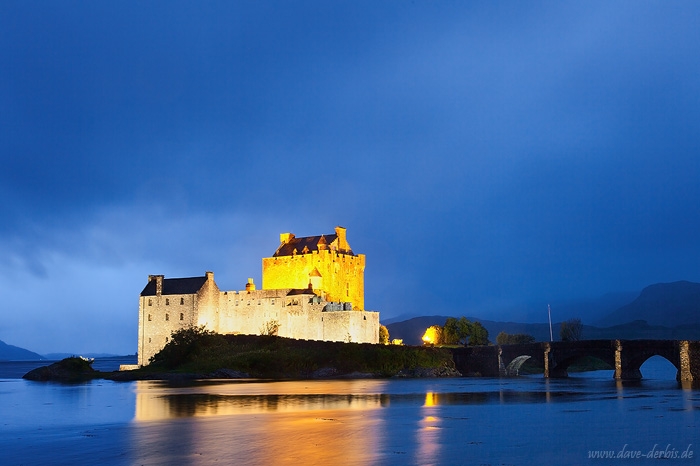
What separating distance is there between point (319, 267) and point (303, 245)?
5.16m

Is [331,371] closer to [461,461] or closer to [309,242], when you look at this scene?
[309,242]

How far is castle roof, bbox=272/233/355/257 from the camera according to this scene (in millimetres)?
93688

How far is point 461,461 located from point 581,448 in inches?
195

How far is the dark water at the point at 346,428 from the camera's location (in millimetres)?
22266

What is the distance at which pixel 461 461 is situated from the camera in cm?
2109

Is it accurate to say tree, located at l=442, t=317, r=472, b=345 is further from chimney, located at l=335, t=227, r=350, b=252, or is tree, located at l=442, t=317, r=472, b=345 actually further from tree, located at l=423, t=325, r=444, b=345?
chimney, located at l=335, t=227, r=350, b=252

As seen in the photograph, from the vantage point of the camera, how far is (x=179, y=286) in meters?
80.8

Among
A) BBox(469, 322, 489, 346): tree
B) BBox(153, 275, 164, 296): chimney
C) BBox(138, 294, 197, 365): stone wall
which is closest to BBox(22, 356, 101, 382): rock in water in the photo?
BBox(138, 294, 197, 365): stone wall

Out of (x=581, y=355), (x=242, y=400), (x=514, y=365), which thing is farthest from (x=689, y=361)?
(x=242, y=400)

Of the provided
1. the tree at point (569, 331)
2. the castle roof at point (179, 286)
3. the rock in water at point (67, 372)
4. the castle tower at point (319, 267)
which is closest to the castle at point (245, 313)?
the castle roof at point (179, 286)

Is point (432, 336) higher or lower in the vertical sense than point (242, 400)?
higher

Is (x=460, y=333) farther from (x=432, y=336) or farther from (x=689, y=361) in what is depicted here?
(x=689, y=361)

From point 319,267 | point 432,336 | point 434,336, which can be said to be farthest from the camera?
point 432,336

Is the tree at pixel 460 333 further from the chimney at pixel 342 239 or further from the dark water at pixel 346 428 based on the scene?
the dark water at pixel 346 428
